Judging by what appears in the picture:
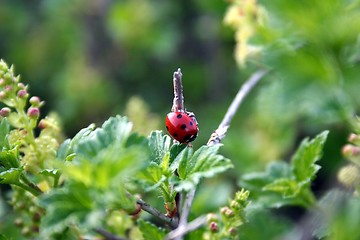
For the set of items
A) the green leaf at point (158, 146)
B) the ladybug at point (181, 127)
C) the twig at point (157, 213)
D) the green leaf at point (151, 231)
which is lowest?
the green leaf at point (151, 231)

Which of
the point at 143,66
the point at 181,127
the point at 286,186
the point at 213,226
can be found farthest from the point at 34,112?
the point at 143,66

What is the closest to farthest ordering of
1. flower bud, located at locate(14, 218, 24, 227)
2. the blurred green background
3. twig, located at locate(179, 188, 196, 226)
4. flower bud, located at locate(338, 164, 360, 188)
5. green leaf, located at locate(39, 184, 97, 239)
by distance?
green leaf, located at locate(39, 184, 97, 239) < twig, located at locate(179, 188, 196, 226) < flower bud, located at locate(338, 164, 360, 188) < flower bud, located at locate(14, 218, 24, 227) < the blurred green background

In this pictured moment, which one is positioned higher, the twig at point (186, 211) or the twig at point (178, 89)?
the twig at point (178, 89)

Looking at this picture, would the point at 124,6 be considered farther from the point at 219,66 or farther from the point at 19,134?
the point at 19,134

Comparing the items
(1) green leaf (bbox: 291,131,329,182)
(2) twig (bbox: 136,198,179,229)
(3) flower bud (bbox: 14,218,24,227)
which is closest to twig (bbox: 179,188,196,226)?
(2) twig (bbox: 136,198,179,229)

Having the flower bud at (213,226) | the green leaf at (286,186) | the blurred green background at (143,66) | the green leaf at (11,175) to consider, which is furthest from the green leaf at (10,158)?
the blurred green background at (143,66)

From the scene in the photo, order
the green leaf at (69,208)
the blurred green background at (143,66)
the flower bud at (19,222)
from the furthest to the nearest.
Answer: the blurred green background at (143,66), the flower bud at (19,222), the green leaf at (69,208)

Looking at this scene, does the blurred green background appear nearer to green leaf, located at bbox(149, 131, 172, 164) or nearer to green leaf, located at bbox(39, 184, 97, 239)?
green leaf, located at bbox(149, 131, 172, 164)

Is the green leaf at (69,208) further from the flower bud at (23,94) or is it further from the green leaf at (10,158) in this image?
the flower bud at (23,94)
